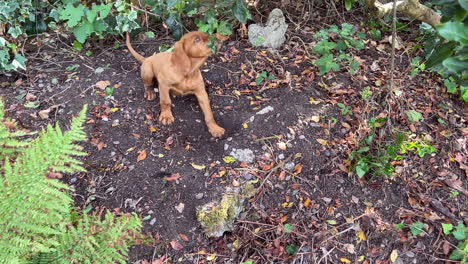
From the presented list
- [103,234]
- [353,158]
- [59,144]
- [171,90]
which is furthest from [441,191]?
[59,144]

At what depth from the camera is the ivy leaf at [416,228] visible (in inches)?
96.1

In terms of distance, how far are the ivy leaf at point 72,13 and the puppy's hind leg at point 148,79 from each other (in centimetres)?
77

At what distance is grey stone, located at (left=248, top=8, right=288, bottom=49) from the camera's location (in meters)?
3.56

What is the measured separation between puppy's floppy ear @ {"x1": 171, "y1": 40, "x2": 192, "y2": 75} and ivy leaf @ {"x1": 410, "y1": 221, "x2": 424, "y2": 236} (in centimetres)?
172

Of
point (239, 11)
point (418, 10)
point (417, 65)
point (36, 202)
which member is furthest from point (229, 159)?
point (417, 65)

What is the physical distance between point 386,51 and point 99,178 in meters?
2.80

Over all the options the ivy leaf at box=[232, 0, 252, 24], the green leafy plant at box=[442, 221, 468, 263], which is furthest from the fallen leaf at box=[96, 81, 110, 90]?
the green leafy plant at box=[442, 221, 468, 263]

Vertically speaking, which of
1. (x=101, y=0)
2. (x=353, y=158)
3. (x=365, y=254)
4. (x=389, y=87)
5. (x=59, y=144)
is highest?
(x=59, y=144)

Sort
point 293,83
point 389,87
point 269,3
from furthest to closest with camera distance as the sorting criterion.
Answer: point 269,3 → point 293,83 → point 389,87

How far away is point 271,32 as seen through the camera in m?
3.59

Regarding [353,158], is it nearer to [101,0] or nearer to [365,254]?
[365,254]

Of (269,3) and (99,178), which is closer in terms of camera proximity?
(99,178)

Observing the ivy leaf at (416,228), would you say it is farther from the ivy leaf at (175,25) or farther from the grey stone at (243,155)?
the ivy leaf at (175,25)

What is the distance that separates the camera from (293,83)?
3.26 m
